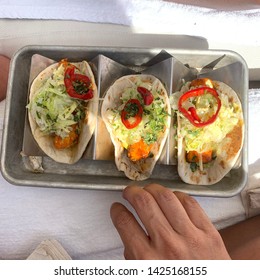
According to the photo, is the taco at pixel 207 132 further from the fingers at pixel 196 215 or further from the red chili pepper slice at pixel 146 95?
the fingers at pixel 196 215

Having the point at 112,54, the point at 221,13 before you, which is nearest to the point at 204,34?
the point at 221,13

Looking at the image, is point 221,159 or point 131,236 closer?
point 131,236

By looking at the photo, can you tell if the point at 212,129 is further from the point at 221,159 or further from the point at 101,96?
the point at 101,96

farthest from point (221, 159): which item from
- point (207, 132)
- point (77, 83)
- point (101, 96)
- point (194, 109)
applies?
point (77, 83)

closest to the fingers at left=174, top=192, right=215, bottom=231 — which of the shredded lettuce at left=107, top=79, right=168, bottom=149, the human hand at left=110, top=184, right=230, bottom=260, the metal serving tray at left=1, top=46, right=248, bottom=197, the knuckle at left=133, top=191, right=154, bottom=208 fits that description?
the human hand at left=110, top=184, right=230, bottom=260

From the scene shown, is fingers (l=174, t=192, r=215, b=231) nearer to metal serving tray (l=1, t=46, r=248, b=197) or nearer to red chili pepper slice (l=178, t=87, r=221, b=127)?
metal serving tray (l=1, t=46, r=248, b=197)

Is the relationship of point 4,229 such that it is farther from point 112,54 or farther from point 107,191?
point 112,54

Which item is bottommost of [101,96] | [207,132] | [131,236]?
[131,236]

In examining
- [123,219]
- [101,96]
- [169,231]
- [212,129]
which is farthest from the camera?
[101,96]
